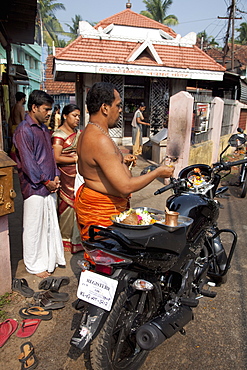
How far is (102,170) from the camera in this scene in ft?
7.02

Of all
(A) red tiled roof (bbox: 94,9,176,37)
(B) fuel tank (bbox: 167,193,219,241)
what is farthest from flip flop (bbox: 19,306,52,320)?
(A) red tiled roof (bbox: 94,9,176,37)

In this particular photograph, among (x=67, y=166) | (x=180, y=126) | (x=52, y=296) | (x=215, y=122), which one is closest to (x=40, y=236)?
(x=52, y=296)

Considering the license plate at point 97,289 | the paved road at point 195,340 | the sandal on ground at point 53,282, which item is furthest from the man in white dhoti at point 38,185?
the license plate at point 97,289

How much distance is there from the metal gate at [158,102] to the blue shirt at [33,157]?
32.1 feet

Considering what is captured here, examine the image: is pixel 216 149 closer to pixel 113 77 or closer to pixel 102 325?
pixel 113 77

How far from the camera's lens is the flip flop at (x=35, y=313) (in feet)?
9.09

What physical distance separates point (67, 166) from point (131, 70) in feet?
27.1

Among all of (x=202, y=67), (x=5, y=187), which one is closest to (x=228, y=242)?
(x=5, y=187)

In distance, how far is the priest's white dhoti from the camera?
330 cm

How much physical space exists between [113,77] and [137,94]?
1.97 metres

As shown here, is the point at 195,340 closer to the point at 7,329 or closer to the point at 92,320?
the point at 92,320

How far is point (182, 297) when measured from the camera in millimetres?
2340

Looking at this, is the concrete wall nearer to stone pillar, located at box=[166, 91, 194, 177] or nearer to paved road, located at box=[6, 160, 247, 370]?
stone pillar, located at box=[166, 91, 194, 177]

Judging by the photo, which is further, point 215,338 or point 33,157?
point 33,157
